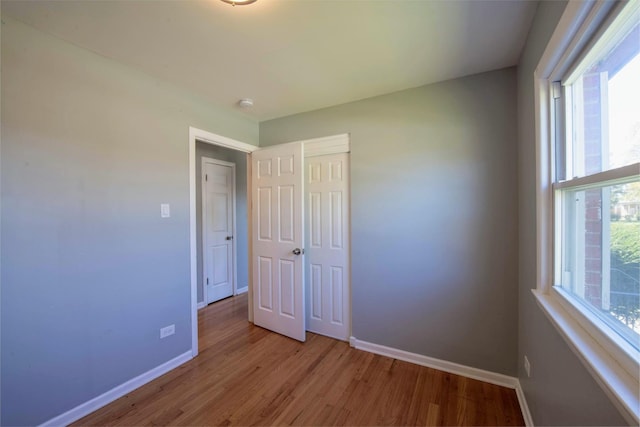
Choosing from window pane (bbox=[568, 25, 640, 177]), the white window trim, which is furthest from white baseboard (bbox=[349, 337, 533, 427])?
window pane (bbox=[568, 25, 640, 177])

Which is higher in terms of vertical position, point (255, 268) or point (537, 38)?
point (537, 38)

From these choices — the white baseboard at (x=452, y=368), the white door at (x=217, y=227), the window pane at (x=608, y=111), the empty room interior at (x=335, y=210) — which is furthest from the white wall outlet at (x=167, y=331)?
the window pane at (x=608, y=111)

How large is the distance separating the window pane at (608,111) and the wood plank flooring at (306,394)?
5.32ft

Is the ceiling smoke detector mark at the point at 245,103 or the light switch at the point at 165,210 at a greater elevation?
the ceiling smoke detector mark at the point at 245,103

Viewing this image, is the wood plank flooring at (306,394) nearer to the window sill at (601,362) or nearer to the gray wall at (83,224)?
the gray wall at (83,224)

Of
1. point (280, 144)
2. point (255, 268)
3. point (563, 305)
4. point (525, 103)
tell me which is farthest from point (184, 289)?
point (525, 103)

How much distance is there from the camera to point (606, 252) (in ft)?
2.93

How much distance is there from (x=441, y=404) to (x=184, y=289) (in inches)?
87.3

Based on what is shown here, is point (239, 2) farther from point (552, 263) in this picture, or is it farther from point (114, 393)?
point (114, 393)

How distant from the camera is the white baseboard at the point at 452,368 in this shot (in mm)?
1737

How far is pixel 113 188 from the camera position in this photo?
1839 mm

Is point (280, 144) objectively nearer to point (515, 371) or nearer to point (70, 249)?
point (70, 249)

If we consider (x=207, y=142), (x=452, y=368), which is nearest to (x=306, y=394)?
(x=452, y=368)

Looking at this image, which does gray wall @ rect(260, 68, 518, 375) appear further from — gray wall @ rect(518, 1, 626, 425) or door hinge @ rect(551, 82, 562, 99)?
door hinge @ rect(551, 82, 562, 99)
